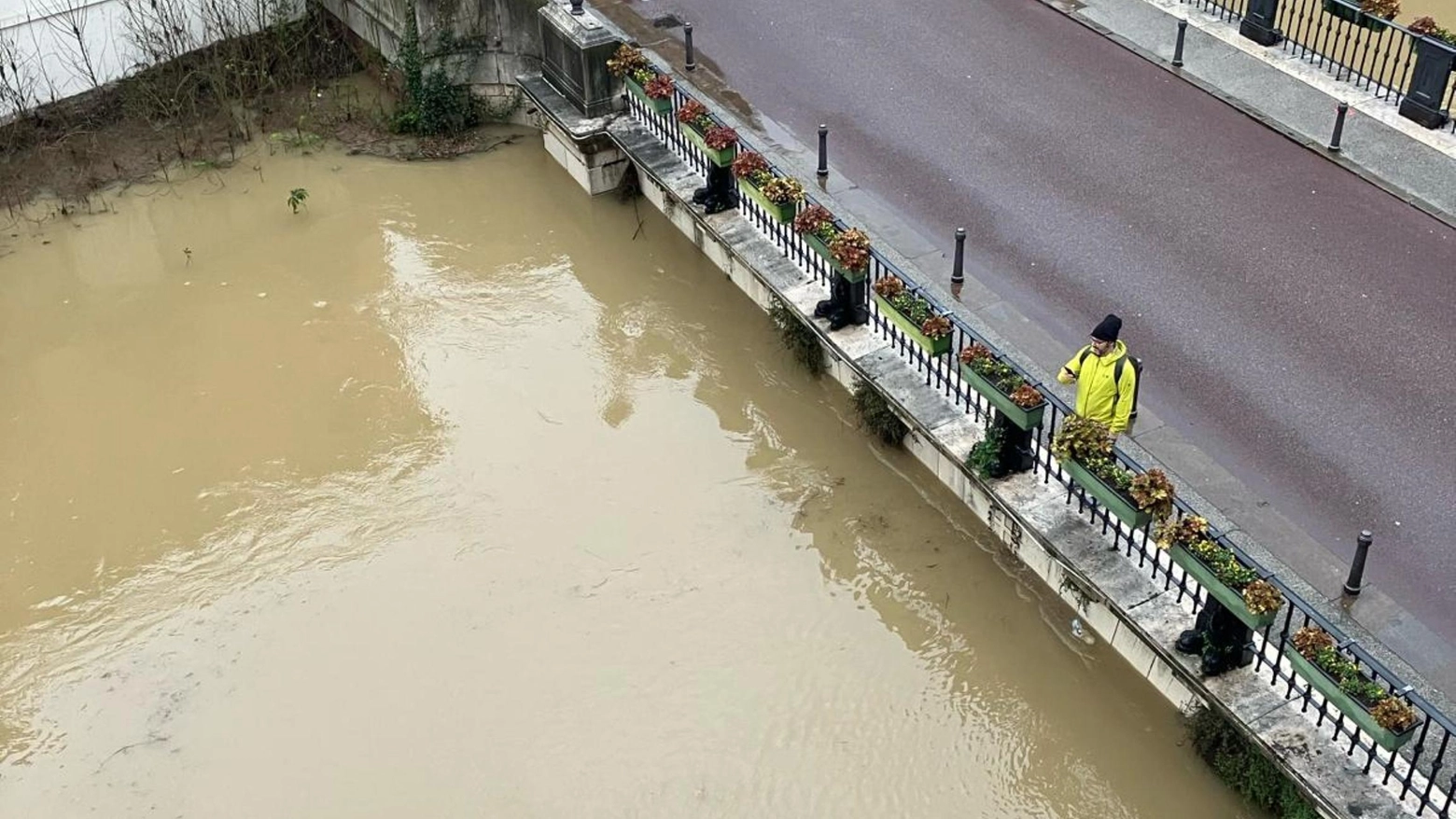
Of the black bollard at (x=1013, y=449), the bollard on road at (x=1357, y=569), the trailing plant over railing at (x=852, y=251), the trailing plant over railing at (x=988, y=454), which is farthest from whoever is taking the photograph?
the trailing plant over railing at (x=852, y=251)

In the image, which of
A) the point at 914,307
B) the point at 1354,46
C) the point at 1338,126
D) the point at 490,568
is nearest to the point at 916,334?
the point at 914,307

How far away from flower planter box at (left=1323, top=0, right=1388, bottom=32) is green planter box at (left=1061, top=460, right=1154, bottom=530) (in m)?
8.69

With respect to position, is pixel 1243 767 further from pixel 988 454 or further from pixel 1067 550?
pixel 988 454

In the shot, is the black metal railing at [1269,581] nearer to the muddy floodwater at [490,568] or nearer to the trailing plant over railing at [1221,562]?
the trailing plant over railing at [1221,562]

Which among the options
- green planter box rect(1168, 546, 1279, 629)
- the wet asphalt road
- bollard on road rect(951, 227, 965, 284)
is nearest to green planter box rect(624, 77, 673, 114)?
the wet asphalt road

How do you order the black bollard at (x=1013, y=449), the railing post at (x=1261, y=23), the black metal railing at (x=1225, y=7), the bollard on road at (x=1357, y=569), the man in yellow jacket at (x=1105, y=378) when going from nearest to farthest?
the bollard on road at (x=1357, y=569) → the man in yellow jacket at (x=1105, y=378) → the black bollard at (x=1013, y=449) → the railing post at (x=1261, y=23) → the black metal railing at (x=1225, y=7)

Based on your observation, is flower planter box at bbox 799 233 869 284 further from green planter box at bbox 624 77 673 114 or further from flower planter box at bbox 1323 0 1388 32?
flower planter box at bbox 1323 0 1388 32

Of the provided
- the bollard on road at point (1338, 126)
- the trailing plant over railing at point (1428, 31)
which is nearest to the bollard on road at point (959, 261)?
the bollard on road at point (1338, 126)

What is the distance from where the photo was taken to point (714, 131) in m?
14.6

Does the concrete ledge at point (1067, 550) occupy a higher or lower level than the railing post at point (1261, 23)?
lower

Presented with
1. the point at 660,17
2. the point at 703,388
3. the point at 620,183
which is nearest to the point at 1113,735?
the point at 703,388

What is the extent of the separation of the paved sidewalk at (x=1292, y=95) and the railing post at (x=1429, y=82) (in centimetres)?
12

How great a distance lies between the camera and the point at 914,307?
1243cm

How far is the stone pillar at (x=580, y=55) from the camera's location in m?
16.2
